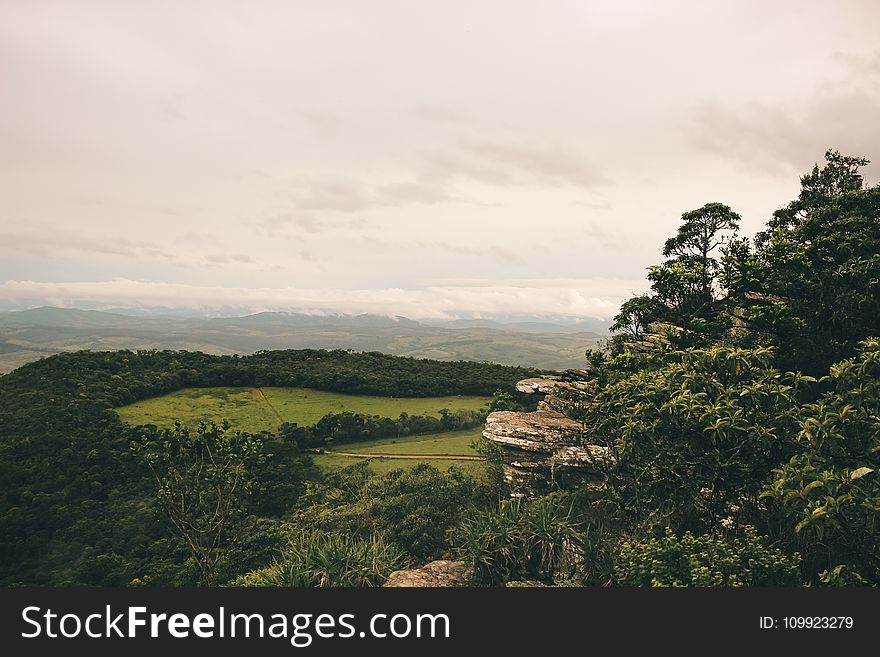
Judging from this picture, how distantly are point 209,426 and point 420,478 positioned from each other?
101 ft

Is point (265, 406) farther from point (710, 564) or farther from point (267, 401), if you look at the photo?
point (710, 564)

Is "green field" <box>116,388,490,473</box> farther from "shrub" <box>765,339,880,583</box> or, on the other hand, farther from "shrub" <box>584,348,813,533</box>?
"shrub" <box>765,339,880,583</box>

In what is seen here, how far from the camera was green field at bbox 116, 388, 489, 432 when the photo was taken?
5344 centimetres

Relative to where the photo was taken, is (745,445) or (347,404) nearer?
(745,445)

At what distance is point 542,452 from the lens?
22.7 meters

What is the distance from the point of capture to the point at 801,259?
2030cm

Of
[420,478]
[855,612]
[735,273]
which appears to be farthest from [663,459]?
[420,478]

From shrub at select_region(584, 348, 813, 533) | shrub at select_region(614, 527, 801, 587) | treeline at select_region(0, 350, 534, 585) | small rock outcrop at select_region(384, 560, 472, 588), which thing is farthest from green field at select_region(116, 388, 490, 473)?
shrub at select_region(614, 527, 801, 587)

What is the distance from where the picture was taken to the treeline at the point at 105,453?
29.7m

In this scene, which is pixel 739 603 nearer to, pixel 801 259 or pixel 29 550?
pixel 801 259

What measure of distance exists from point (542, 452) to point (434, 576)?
8565 mm

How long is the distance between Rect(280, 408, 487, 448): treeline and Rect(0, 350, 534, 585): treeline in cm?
452

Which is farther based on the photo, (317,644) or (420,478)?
(420,478)

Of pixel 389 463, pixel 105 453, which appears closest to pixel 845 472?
pixel 389 463
